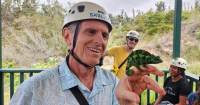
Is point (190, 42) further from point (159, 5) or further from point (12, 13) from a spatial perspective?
point (12, 13)

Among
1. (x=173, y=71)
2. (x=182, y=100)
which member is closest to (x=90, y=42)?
(x=182, y=100)

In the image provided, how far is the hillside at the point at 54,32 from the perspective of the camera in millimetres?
5590

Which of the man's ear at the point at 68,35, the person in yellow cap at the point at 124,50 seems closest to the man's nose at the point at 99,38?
the man's ear at the point at 68,35

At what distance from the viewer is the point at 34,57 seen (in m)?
5.72

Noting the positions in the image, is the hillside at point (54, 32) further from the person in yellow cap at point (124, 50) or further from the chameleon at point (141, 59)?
the chameleon at point (141, 59)

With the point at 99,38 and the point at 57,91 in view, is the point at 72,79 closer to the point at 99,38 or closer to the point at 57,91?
the point at 57,91

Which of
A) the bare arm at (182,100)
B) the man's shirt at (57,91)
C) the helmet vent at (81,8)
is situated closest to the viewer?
the man's shirt at (57,91)

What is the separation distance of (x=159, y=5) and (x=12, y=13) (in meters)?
2.19

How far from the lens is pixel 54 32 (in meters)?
5.71

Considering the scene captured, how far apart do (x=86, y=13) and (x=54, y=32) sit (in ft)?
14.1

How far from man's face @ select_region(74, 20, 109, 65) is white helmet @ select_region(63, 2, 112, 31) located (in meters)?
0.02

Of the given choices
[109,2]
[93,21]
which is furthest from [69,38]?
[109,2]

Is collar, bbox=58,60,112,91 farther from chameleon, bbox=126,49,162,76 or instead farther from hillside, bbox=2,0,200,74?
hillside, bbox=2,0,200,74

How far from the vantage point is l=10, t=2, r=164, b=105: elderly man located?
137 centimetres
